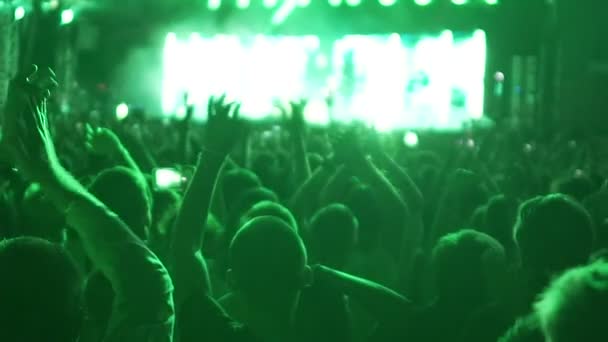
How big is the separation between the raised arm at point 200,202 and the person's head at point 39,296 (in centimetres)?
79

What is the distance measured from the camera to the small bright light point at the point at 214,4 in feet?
80.7

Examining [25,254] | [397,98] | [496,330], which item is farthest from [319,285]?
[397,98]

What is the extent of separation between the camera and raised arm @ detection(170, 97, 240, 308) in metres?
2.50

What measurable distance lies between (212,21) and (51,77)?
22.9 meters

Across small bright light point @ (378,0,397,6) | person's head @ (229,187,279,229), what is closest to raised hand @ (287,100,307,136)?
person's head @ (229,187,279,229)

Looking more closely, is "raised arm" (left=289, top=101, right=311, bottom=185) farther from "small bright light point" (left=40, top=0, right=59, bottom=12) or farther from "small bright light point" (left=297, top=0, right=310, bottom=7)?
"small bright light point" (left=297, top=0, right=310, bottom=7)

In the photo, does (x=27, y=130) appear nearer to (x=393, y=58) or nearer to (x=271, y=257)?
(x=271, y=257)

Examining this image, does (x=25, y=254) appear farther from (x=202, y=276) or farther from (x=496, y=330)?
(x=496, y=330)

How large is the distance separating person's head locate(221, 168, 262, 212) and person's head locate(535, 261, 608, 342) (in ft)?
11.4

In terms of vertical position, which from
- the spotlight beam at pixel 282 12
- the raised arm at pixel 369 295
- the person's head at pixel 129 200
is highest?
the spotlight beam at pixel 282 12

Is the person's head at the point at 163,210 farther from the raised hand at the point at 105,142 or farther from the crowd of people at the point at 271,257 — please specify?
the raised hand at the point at 105,142

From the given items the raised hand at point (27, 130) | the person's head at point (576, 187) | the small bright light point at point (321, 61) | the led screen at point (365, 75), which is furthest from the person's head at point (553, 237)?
the small bright light point at point (321, 61)

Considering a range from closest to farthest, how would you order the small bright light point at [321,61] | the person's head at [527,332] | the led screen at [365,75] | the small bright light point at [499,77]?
the person's head at [527,332]
the led screen at [365,75]
the small bright light point at [321,61]
the small bright light point at [499,77]

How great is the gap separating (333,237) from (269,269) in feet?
3.06
